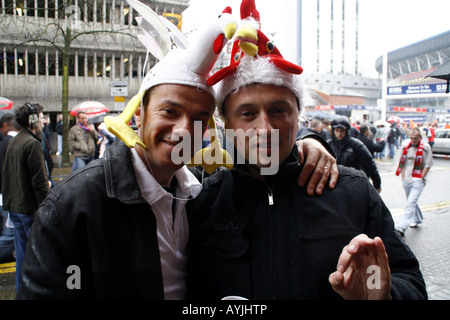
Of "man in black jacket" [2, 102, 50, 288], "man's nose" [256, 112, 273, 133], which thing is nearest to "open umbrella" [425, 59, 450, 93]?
"man's nose" [256, 112, 273, 133]

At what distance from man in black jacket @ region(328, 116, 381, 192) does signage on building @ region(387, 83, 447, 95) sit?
1.45 meters

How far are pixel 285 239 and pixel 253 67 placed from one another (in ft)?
2.64

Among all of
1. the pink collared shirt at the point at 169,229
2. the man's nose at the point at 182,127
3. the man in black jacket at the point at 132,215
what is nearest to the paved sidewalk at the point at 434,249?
the pink collared shirt at the point at 169,229

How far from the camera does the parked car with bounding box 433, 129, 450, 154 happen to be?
60.6 ft

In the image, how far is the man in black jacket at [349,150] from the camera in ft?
18.5

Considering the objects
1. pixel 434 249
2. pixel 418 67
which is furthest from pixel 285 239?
pixel 418 67

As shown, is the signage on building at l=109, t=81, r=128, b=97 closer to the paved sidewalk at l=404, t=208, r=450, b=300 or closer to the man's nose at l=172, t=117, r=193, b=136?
the paved sidewalk at l=404, t=208, r=450, b=300

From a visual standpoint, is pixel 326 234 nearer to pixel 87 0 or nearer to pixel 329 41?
pixel 87 0

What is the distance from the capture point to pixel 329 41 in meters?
71.1

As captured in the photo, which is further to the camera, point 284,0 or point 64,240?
point 284,0

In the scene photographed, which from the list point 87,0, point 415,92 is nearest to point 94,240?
point 415,92

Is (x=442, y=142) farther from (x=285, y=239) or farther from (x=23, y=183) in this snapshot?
(x=285, y=239)

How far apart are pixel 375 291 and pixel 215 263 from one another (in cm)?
66

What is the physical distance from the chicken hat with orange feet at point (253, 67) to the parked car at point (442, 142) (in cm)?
2061
